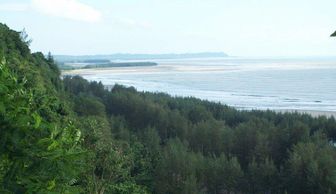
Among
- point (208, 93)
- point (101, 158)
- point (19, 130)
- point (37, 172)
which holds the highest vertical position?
point (19, 130)

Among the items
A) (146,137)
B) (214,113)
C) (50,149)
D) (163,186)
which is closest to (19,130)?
(50,149)

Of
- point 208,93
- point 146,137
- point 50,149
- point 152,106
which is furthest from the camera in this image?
point 208,93

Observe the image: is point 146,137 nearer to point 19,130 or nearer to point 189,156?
point 189,156

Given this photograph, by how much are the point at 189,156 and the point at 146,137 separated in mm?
12688

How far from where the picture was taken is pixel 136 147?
40938 millimetres

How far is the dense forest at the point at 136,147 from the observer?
270 inches

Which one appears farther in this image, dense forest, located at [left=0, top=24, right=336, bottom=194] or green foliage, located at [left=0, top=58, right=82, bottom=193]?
dense forest, located at [left=0, top=24, right=336, bottom=194]

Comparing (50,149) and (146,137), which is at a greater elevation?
(50,149)

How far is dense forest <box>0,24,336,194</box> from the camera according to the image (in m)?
6.87

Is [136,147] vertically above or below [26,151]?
below

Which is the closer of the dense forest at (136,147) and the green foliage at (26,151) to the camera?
the green foliage at (26,151)

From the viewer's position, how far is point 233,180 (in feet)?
122

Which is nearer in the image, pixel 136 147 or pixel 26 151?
pixel 26 151

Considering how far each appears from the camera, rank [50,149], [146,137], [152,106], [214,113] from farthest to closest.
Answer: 1. [214,113]
2. [152,106]
3. [146,137]
4. [50,149]
